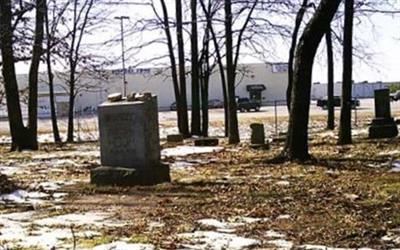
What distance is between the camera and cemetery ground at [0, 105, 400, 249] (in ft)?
23.0

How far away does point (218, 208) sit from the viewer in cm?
907

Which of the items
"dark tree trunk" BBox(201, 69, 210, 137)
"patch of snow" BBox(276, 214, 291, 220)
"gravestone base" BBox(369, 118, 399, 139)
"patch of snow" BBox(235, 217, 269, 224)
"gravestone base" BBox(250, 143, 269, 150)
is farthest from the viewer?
"dark tree trunk" BBox(201, 69, 210, 137)

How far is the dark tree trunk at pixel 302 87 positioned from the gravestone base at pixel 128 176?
3.42 metres

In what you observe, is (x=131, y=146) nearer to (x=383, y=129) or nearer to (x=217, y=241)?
(x=217, y=241)

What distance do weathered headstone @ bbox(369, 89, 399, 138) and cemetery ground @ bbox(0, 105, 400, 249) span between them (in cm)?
651

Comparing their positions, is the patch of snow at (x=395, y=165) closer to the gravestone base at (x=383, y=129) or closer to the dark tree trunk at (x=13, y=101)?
the gravestone base at (x=383, y=129)

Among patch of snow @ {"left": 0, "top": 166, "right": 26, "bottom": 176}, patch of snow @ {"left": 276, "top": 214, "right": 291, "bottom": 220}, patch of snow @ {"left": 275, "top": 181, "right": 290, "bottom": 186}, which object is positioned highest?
patch of snow @ {"left": 276, "top": 214, "right": 291, "bottom": 220}

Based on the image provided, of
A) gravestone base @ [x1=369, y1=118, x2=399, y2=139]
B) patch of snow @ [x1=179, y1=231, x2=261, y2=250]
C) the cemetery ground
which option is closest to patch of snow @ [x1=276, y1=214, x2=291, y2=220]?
the cemetery ground

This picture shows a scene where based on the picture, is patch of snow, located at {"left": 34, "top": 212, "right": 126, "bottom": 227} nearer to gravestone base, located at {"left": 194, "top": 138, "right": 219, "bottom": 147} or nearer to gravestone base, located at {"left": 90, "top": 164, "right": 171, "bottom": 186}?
gravestone base, located at {"left": 90, "top": 164, "right": 171, "bottom": 186}

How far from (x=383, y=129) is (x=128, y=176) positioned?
12070 millimetres

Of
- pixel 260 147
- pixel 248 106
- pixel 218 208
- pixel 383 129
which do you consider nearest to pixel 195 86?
pixel 383 129

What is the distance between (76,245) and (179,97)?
26362 mm

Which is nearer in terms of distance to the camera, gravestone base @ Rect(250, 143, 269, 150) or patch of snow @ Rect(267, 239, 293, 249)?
patch of snow @ Rect(267, 239, 293, 249)

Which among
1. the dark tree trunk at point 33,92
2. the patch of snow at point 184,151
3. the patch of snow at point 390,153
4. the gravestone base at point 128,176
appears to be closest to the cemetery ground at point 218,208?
the gravestone base at point 128,176
